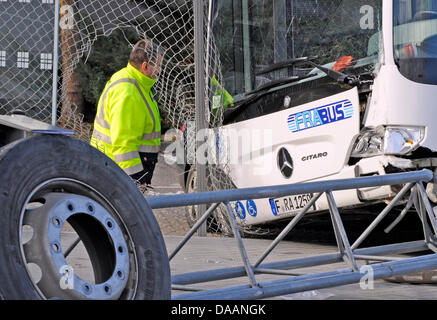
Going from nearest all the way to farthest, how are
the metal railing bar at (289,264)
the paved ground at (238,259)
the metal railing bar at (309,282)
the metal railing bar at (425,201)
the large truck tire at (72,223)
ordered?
1. the large truck tire at (72,223)
2. the metal railing bar at (309,282)
3. the metal railing bar at (289,264)
4. the metal railing bar at (425,201)
5. the paved ground at (238,259)

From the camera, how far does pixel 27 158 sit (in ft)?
9.51

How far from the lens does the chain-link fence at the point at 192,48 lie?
724cm

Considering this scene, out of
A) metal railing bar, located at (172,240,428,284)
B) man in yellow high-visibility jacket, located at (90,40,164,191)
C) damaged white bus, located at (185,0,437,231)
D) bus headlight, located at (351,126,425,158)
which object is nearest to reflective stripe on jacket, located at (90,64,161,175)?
man in yellow high-visibility jacket, located at (90,40,164,191)


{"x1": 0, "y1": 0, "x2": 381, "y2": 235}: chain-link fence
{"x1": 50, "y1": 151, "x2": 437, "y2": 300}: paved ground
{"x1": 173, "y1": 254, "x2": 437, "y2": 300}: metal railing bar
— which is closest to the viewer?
{"x1": 173, "y1": 254, "x2": 437, "y2": 300}: metal railing bar

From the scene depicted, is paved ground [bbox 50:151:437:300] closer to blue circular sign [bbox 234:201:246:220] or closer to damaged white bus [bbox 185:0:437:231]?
blue circular sign [bbox 234:201:246:220]

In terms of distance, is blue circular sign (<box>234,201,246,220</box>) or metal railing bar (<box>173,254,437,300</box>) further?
blue circular sign (<box>234,201,246,220</box>)

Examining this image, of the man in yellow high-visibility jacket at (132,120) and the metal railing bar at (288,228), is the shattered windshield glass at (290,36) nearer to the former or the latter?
the man in yellow high-visibility jacket at (132,120)

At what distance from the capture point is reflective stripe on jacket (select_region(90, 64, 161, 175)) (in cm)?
779

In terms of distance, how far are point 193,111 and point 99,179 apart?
243 inches

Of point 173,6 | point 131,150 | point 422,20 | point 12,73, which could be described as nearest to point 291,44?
point 422,20

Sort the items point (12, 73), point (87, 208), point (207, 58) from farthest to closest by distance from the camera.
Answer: point (12, 73) → point (207, 58) → point (87, 208)

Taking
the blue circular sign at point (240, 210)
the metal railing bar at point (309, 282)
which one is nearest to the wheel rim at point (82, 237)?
the metal railing bar at point (309, 282)

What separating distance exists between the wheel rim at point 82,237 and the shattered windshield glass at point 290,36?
13.2 feet

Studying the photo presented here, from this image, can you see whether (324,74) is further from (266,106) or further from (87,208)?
(87,208)
